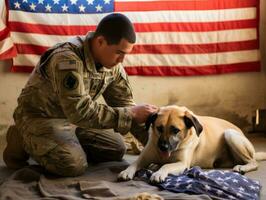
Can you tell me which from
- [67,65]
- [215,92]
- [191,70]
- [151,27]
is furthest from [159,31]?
[67,65]

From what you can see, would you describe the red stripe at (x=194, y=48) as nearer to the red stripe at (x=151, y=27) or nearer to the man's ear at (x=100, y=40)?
the red stripe at (x=151, y=27)

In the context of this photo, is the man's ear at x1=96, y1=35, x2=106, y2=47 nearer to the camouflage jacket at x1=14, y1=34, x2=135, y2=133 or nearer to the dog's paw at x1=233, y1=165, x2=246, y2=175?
the camouflage jacket at x1=14, y1=34, x2=135, y2=133

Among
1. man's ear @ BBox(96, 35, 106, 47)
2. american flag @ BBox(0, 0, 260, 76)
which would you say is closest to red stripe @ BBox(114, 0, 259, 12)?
american flag @ BBox(0, 0, 260, 76)

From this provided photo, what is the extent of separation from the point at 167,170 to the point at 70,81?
840 millimetres

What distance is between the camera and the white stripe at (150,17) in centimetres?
454

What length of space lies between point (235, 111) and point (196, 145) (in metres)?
1.68

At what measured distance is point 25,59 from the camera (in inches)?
180

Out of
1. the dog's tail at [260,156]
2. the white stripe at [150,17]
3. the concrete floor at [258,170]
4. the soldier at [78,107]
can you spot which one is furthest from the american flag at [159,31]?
the dog's tail at [260,156]

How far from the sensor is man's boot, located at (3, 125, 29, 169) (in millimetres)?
3598

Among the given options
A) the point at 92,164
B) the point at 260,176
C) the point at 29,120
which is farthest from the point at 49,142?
the point at 260,176

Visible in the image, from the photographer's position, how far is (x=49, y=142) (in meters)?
3.30

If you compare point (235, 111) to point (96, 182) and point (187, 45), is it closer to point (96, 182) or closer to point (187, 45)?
point (187, 45)

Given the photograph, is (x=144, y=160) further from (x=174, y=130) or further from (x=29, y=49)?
(x=29, y=49)

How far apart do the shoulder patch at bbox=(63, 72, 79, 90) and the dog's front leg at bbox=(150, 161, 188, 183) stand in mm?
754
